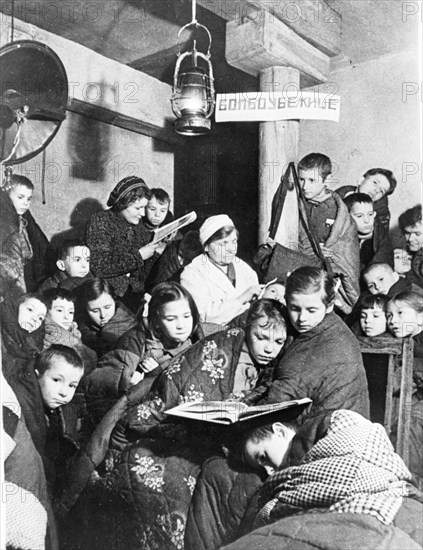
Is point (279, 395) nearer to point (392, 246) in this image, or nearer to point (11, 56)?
point (392, 246)

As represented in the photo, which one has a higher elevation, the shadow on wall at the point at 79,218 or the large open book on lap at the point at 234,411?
the shadow on wall at the point at 79,218

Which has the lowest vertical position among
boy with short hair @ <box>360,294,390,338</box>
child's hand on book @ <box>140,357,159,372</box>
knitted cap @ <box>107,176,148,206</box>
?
child's hand on book @ <box>140,357,159,372</box>

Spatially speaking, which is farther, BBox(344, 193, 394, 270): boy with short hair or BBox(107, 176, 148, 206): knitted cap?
BBox(107, 176, 148, 206): knitted cap

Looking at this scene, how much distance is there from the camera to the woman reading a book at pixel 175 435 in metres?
2.33

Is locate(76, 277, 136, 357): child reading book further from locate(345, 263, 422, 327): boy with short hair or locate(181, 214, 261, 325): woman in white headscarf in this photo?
locate(345, 263, 422, 327): boy with short hair

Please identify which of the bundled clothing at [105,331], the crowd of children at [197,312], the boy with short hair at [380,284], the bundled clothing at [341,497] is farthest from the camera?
the bundled clothing at [105,331]

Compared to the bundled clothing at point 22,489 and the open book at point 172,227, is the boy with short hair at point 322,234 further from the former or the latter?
the bundled clothing at point 22,489

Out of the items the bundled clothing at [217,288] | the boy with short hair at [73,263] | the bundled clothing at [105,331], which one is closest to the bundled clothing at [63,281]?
the boy with short hair at [73,263]

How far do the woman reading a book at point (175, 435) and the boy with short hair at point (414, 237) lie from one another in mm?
508

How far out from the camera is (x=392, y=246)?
8.23 feet

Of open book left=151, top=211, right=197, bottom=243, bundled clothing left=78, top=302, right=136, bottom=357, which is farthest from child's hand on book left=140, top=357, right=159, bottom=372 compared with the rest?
open book left=151, top=211, right=197, bottom=243

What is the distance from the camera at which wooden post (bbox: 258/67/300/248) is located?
252 cm

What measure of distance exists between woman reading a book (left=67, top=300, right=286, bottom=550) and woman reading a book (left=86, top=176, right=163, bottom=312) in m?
0.49

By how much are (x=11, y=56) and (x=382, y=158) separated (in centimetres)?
139
